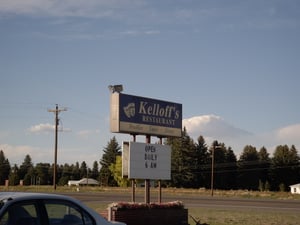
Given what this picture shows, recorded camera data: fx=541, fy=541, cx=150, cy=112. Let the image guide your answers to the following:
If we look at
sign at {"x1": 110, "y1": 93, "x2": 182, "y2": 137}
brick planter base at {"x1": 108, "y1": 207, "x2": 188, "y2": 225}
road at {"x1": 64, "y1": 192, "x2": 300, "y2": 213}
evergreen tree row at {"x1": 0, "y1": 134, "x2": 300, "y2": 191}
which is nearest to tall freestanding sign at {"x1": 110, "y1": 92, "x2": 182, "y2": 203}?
sign at {"x1": 110, "y1": 93, "x2": 182, "y2": 137}

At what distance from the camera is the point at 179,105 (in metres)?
23.0

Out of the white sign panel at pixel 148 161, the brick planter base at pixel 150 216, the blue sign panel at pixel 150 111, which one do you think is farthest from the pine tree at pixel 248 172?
the brick planter base at pixel 150 216

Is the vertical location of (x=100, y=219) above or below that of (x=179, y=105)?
below

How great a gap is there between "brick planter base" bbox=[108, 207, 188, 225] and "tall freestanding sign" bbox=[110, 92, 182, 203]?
0.92m

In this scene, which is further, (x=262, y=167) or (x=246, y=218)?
(x=262, y=167)

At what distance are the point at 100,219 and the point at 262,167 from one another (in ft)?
421

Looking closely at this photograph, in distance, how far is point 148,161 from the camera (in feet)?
68.7

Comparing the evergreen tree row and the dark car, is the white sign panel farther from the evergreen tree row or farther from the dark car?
the evergreen tree row

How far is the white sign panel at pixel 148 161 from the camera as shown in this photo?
66.8ft

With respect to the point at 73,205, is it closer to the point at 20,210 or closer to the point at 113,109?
the point at 20,210

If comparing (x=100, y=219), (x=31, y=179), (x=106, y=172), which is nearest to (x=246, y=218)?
(x=100, y=219)

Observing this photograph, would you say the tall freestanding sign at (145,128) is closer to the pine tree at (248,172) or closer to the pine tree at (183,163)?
the pine tree at (183,163)

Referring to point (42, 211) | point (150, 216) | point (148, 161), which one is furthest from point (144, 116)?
point (42, 211)

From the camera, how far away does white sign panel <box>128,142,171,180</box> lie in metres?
20.4
